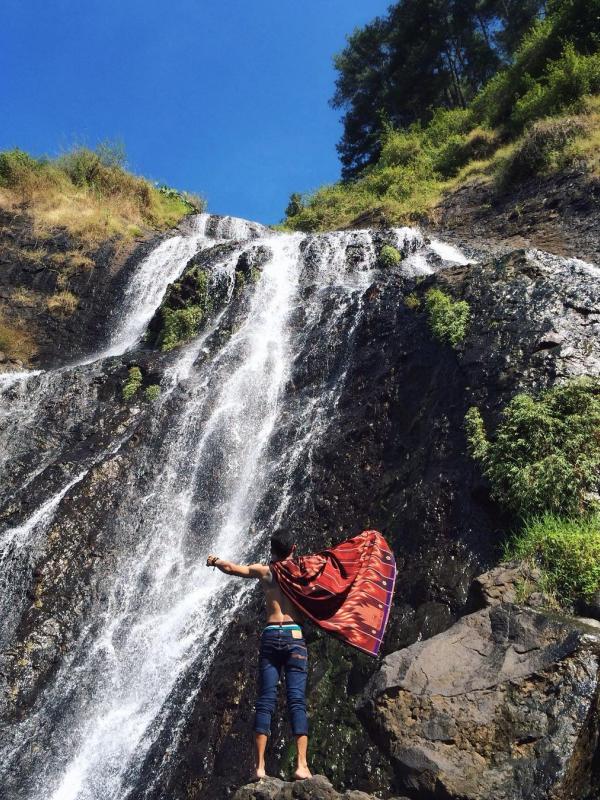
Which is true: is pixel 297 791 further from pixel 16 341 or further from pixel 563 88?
pixel 563 88

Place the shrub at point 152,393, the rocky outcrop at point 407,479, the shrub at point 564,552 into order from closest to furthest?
the shrub at point 564,552
the rocky outcrop at point 407,479
the shrub at point 152,393

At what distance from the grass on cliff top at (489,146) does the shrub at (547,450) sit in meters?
11.2

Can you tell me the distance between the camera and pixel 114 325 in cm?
1881

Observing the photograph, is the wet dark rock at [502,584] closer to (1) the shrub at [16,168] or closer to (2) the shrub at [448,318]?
(2) the shrub at [448,318]

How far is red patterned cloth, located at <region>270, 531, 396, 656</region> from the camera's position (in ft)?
15.7

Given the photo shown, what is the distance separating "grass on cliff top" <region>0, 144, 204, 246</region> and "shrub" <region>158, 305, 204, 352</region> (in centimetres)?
824

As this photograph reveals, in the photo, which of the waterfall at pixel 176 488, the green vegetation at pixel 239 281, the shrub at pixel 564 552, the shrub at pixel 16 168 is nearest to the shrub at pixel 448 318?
the waterfall at pixel 176 488

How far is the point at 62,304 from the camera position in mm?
19750

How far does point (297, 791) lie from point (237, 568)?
5.26 feet

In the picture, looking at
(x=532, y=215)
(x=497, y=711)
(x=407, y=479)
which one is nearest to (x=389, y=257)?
(x=532, y=215)

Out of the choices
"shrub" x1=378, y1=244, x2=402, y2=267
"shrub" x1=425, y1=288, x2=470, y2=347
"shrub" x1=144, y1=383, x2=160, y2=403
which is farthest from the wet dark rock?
"shrub" x1=378, y1=244, x2=402, y2=267

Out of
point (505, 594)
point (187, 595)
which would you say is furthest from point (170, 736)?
point (505, 594)

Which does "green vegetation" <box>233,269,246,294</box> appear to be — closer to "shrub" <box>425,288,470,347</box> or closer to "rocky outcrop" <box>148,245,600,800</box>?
"rocky outcrop" <box>148,245,600,800</box>

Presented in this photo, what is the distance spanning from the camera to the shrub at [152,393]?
12.5 metres
